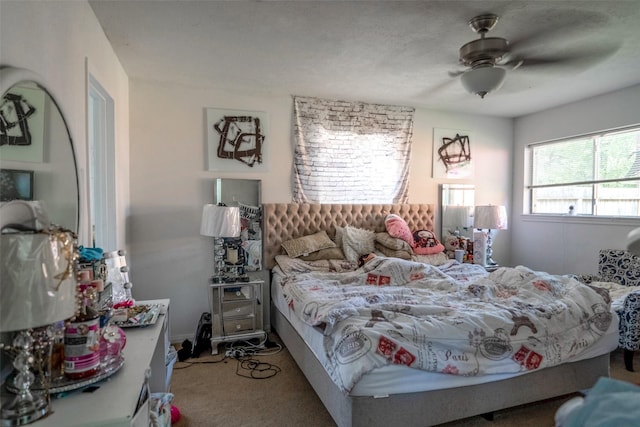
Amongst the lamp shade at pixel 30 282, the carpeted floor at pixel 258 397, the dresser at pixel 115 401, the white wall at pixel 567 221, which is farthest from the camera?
the white wall at pixel 567 221

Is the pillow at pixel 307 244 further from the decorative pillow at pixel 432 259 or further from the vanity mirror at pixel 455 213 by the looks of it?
the vanity mirror at pixel 455 213

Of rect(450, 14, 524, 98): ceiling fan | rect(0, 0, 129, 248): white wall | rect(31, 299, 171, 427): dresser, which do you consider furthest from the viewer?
rect(450, 14, 524, 98): ceiling fan

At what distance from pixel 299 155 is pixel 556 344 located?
9.74 ft

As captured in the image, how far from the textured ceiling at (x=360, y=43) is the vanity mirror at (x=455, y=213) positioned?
1354 mm

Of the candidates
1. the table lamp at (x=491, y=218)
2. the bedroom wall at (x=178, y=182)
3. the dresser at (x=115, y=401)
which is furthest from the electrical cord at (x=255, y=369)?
the table lamp at (x=491, y=218)

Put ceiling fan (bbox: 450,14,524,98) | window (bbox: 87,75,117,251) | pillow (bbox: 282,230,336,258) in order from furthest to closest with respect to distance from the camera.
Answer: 1. pillow (bbox: 282,230,336,258)
2. window (bbox: 87,75,117,251)
3. ceiling fan (bbox: 450,14,524,98)

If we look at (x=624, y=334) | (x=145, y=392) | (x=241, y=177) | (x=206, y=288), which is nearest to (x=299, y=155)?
(x=241, y=177)

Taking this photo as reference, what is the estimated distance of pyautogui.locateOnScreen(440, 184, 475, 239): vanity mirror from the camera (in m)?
4.59

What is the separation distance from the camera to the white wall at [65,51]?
125 cm

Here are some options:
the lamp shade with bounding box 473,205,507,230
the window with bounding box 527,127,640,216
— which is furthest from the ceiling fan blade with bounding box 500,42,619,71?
the lamp shade with bounding box 473,205,507,230

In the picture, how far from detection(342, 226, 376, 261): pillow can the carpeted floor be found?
1254mm

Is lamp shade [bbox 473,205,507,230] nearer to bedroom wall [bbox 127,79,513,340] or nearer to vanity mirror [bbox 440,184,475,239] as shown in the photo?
vanity mirror [bbox 440,184,475,239]

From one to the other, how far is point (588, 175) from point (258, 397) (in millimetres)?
4538

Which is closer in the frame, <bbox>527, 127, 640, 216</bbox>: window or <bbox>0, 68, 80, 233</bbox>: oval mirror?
<bbox>0, 68, 80, 233</bbox>: oval mirror
